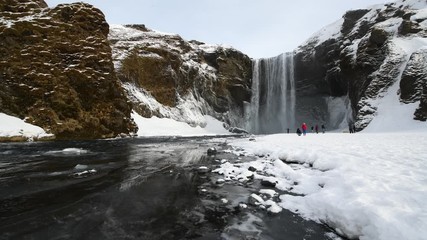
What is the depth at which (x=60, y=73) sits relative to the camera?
34.8 metres

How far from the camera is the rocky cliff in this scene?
1364 inches

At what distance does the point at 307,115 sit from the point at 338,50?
60.9ft

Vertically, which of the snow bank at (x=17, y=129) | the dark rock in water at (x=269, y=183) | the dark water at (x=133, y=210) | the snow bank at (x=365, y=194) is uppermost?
the snow bank at (x=17, y=129)

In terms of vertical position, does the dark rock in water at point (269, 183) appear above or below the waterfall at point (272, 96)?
below

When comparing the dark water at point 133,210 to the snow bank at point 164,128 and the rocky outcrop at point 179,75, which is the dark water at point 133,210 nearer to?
the snow bank at point 164,128

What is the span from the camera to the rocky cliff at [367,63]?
1364 inches

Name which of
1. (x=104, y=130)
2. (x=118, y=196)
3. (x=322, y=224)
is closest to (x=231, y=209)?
(x=322, y=224)

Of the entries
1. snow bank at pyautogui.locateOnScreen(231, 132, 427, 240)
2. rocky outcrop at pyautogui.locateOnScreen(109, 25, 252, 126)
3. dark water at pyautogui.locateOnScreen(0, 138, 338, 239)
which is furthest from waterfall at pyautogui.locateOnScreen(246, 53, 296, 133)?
dark water at pyautogui.locateOnScreen(0, 138, 338, 239)

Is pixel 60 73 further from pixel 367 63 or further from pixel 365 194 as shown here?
pixel 367 63

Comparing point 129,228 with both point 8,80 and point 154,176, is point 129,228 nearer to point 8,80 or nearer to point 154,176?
point 154,176

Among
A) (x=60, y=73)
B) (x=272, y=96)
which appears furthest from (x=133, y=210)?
(x=272, y=96)

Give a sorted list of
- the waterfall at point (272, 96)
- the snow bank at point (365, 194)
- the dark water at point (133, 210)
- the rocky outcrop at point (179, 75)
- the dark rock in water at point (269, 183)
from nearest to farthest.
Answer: the snow bank at point (365, 194) → the dark water at point (133, 210) → the dark rock in water at point (269, 183) → the rocky outcrop at point (179, 75) → the waterfall at point (272, 96)

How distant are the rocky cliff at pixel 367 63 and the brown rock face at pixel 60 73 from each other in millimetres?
37422

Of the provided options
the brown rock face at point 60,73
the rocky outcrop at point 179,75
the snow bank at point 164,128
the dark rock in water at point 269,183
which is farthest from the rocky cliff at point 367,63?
the brown rock face at point 60,73
